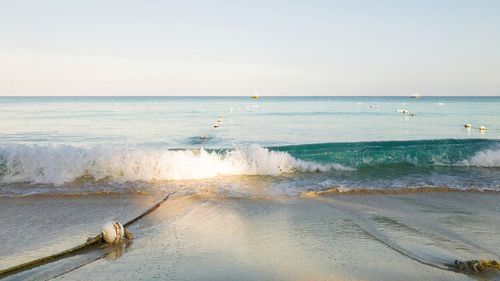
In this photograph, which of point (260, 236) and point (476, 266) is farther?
point (260, 236)

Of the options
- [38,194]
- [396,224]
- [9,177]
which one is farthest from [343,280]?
[9,177]

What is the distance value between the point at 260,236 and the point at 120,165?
8717 millimetres

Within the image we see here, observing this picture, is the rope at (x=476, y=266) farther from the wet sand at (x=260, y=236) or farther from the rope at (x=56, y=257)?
the rope at (x=56, y=257)

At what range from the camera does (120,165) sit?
14.4 m

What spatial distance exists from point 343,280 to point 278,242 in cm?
171

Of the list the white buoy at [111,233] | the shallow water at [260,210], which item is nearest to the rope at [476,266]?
the shallow water at [260,210]

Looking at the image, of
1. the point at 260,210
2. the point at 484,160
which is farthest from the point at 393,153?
the point at 260,210

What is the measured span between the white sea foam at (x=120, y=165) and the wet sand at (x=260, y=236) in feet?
10.8

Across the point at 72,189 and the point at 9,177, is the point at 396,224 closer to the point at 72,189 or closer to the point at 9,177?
the point at 72,189

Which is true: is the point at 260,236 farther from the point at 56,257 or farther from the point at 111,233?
the point at 56,257

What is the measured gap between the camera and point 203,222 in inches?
314

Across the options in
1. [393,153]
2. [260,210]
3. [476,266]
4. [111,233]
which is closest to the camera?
[476,266]

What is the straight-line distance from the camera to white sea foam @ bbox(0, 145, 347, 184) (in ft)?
45.3

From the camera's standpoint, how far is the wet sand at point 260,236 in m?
5.37
